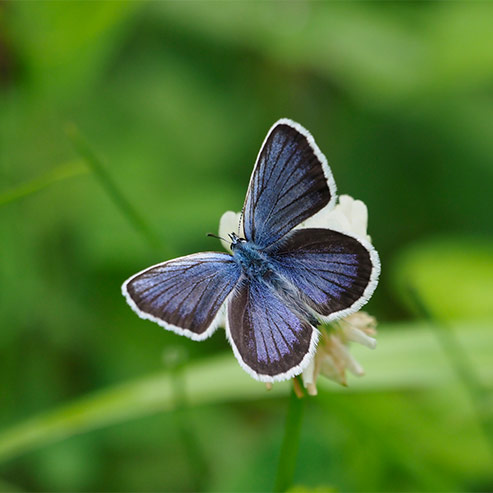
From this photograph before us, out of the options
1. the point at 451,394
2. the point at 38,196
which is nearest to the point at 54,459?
the point at 38,196

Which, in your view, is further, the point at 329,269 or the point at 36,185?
the point at 36,185

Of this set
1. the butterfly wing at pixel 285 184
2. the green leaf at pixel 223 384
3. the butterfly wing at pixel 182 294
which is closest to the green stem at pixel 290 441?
the butterfly wing at pixel 182 294

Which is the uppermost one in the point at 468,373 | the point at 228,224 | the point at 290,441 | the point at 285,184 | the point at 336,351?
the point at 285,184

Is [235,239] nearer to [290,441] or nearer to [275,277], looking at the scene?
[275,277]


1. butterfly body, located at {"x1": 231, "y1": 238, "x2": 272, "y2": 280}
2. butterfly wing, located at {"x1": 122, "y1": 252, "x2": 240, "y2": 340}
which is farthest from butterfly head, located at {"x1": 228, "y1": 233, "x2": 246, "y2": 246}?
butterfly wing, located at {"x1": 122, "y1": 252, "x2": 240, "y2": 340}

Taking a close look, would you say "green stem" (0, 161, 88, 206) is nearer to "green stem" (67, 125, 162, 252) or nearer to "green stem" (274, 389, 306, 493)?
"green stem" (67, 125, 162, 252)

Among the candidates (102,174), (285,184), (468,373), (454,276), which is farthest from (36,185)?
(454,276)

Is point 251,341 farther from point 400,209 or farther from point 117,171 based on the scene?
point 400,209
